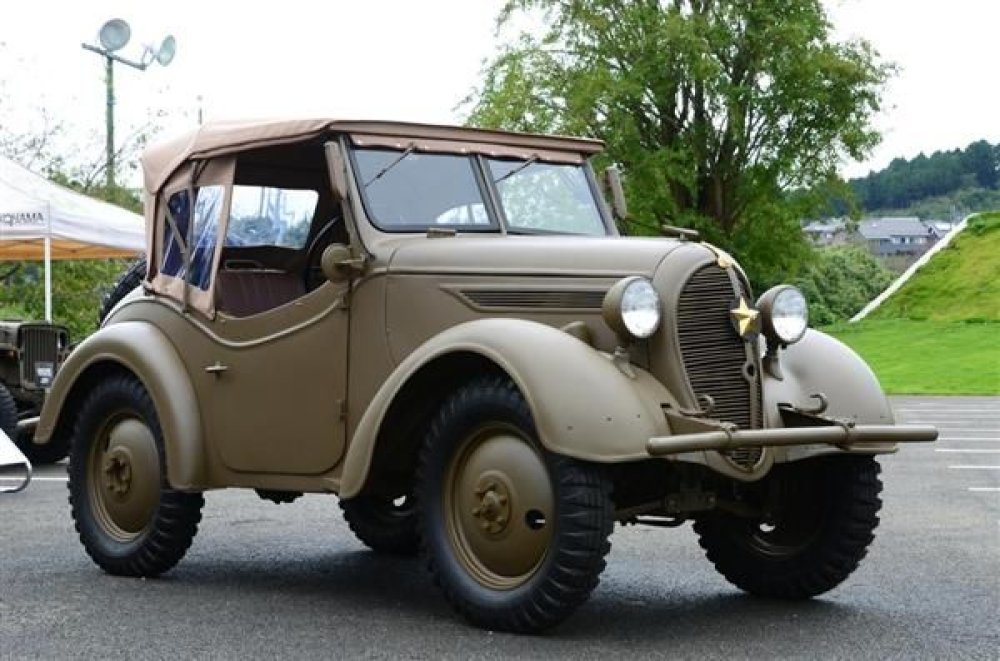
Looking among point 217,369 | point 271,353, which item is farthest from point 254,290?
point 271,353

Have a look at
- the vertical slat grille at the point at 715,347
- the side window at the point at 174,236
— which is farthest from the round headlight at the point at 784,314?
the side window at the point at 174,236

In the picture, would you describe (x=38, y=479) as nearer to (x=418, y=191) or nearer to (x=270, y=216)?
(x=270, y=216)

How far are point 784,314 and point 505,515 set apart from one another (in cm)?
154

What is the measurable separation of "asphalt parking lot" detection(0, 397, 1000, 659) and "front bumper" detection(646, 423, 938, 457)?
2.39 ft

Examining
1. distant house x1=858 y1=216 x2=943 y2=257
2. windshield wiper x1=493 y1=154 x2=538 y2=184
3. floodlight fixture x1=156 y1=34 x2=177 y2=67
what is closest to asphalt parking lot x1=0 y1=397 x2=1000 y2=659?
windshield wiper x1=493 y1=154 x2=538 y2=184

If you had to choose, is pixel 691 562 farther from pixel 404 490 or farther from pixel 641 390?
pixel 641 390

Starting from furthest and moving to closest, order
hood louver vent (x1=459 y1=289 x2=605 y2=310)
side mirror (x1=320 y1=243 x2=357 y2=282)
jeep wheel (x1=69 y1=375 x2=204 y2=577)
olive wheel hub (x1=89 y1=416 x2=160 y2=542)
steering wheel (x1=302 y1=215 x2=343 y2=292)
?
steering wheel (x1=302 y1=215 x2=343 y2=292), olive wheel hub (x1=89 y1=416 x2=160 y2=542), jeep wheel (x1=69 y1=375 x2=204 y2=577), side mirror (x1=320 y1=243 x2=357 y2=282), hood louver vent (x1=459 y1=289 x2=605 y2=310)

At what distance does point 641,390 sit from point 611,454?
0.41 metres

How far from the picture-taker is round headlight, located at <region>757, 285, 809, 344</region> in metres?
6.91

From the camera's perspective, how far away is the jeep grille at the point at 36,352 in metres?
15.6

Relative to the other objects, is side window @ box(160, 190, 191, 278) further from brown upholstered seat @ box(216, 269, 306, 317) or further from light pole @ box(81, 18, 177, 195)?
light pole @ box(81, 18, 177, 195)

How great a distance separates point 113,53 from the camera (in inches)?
1065

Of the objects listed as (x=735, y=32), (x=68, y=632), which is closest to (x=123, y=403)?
(x=68, y=632)

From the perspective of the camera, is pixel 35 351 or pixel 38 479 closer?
pixel 38 479
